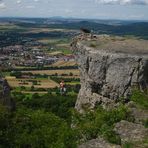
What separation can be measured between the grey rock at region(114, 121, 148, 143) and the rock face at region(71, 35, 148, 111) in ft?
8.67

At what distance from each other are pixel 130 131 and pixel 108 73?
11.8ft

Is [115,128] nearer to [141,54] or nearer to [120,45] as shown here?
[141,54]

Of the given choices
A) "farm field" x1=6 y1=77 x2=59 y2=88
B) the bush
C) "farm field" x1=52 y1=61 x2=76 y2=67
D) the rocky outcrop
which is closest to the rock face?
the bush

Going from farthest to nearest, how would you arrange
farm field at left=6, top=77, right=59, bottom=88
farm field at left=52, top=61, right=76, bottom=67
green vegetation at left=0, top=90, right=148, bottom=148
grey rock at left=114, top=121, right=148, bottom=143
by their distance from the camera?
farm field at left=52, top=61, right=76, bottom=67
farm field at left=6, top=77, right=59, bottom=88
green vegetation at left=0, top=90, right=148, bottom=148
grey rock at left=114, top=121, right=148, bottom=143

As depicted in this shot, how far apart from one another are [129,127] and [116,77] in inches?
123

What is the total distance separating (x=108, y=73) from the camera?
43.7ft

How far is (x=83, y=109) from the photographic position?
14078 millimetres

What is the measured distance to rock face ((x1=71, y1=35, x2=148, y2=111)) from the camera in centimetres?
1315

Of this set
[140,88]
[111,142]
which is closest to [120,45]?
[140,88]

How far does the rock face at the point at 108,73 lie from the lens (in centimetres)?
1315

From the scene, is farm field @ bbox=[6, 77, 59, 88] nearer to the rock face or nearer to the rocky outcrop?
the rocky outcrop

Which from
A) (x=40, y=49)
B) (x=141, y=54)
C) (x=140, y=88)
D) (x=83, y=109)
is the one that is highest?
(x=141, y=54)

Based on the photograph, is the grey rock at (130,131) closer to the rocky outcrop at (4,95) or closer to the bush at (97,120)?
the bush at (97,120)

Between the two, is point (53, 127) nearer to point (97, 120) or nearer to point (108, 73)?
point (97, 120)
